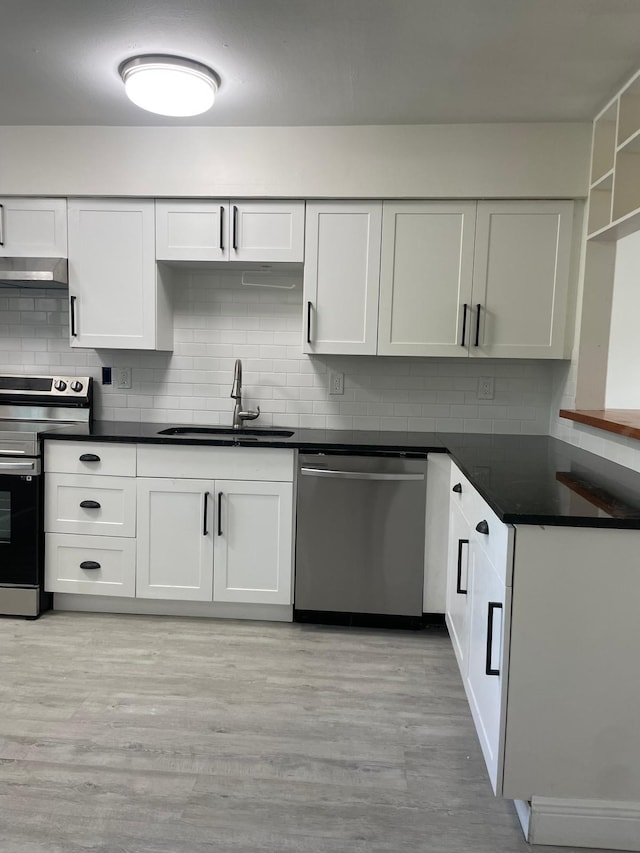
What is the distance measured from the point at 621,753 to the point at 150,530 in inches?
81.6

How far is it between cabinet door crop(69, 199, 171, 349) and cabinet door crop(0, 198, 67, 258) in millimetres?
78

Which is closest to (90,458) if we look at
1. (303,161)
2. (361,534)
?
(361,534)

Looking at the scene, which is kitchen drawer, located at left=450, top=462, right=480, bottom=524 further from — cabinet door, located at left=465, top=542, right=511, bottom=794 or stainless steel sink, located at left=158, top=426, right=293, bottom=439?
stainless steel sink, located at left=158, top=426, right=293, bottom=439

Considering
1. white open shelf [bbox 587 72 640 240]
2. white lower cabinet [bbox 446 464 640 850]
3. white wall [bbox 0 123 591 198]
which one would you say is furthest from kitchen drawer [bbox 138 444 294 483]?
white open shelf [bbox 587 72 640 240]

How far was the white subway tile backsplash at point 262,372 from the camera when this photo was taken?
324 centimetres

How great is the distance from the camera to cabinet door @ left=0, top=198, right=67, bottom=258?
9.84ft

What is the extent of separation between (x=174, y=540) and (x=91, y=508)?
1.40ft

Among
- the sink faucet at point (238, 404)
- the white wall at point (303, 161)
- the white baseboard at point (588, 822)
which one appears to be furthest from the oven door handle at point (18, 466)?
the white baseboard at point (588, 822)

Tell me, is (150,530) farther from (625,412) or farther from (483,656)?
(625,412)

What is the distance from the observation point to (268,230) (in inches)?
115

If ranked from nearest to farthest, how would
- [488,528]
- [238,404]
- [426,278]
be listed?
[488,528], [426,278], [238,404]

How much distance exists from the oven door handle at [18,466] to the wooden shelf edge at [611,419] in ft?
8.08

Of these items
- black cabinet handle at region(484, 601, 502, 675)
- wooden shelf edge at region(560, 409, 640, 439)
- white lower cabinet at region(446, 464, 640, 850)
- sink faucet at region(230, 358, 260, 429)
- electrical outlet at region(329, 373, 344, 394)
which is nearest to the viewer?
white lower cabinet at region(446, 464, 640, 850)

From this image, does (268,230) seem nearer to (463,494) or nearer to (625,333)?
(463,494)
